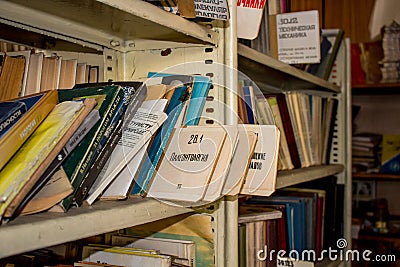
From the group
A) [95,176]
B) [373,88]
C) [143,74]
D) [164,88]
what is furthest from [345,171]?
[95,176]

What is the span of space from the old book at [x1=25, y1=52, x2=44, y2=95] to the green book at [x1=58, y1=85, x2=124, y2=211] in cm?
16

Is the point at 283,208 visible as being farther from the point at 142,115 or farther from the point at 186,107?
the point at 142,115

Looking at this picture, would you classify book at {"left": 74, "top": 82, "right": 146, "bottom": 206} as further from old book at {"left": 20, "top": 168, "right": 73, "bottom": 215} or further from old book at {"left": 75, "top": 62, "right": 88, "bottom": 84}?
old book at {"left": 75, "top": 62, "right": 88, "bottom": 84}

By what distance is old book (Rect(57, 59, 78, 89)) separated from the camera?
1.03 m

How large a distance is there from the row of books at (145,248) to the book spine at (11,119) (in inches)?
14.3

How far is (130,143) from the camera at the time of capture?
85 centimetres

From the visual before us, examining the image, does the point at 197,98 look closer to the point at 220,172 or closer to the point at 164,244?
the point at 220,172

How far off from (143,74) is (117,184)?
1.15 ft

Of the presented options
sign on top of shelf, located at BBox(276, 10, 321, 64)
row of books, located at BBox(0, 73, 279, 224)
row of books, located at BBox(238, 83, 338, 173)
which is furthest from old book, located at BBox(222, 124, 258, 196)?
sign on top of shelf, located at BBox(276, 10, 321, 64)

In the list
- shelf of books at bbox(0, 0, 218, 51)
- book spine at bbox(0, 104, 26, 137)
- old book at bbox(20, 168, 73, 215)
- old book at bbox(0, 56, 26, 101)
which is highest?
shelf of books at bbox(0, 0, 218, 51)

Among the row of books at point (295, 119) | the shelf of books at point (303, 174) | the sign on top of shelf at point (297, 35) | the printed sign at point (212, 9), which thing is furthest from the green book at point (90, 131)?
the sign on top of shelf at point (297, 35)

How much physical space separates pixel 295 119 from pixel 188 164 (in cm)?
86

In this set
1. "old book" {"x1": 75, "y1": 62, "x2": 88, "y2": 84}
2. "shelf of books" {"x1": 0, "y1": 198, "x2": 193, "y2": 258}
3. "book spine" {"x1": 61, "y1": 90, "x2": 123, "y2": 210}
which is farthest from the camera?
"old book" {"x1": 75, "y1": 62, "x2": 88, "y2": 84}
